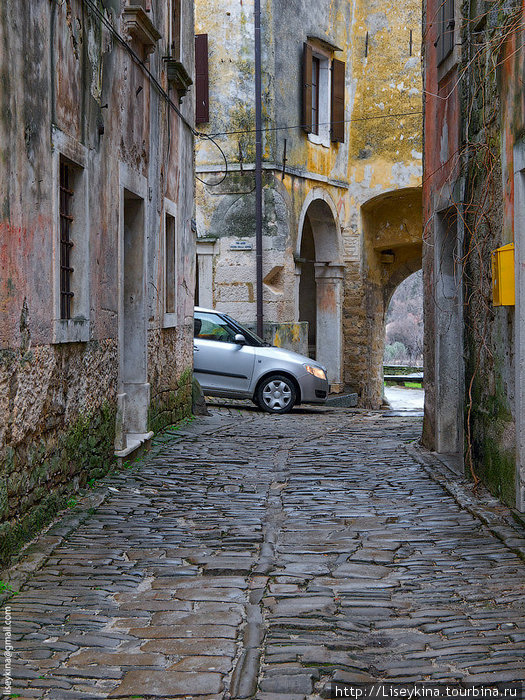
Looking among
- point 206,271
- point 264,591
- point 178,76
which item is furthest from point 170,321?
point 206,271

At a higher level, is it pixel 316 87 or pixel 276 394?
pixel 316 87

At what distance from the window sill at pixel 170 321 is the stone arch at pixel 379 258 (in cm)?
1077

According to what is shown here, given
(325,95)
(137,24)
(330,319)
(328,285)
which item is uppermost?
(325,95)

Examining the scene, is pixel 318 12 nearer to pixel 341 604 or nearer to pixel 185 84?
pixel 185 84

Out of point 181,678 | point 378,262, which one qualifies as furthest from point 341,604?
point 378,262

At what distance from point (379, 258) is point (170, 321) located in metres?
12.8

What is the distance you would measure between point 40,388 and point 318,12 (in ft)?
53.0

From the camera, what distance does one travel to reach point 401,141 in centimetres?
2167

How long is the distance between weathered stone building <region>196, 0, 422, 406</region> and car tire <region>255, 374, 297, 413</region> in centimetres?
315

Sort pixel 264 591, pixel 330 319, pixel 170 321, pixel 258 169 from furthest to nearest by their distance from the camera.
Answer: pixel 330 319 → pixel 258 169 → pixel 170 321 → pixel 264 591

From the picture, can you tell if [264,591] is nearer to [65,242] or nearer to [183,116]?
[65,242]

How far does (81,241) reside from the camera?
7488 mm

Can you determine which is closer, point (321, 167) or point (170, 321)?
point (170, 321)

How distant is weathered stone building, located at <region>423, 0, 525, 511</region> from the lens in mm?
6613
